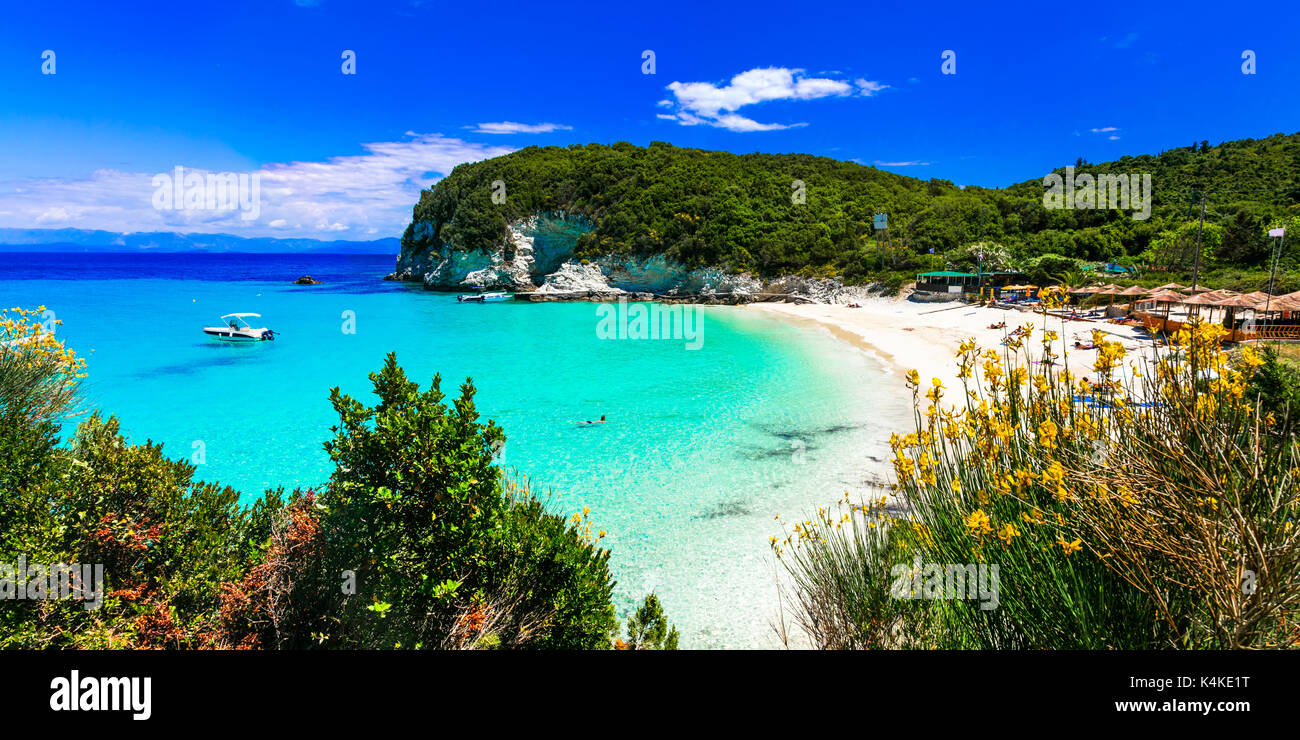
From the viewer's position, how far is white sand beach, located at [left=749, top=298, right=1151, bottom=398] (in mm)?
23984

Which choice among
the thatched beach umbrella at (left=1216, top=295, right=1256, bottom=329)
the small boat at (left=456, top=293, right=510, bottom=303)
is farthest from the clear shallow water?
the small boat at (left=456, top=293, right=510, bottom=303)

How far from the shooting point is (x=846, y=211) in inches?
2542

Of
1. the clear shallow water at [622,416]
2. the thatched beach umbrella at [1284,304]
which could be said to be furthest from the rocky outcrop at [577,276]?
the thatched beach umbrella at [1284,304]

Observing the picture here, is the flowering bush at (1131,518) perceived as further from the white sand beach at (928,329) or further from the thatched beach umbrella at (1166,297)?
the thatched beach umbrella at (1166,297)

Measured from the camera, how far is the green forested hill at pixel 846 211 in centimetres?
4719

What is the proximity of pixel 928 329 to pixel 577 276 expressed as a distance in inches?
1585

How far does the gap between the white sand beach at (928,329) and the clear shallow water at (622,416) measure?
2.19 meters

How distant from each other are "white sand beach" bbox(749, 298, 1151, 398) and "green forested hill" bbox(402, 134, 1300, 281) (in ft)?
26.0

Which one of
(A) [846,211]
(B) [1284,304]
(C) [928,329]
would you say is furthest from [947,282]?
(B) [1284,304]

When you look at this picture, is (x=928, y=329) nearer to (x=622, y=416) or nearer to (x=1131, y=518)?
(x=622, y=416)
